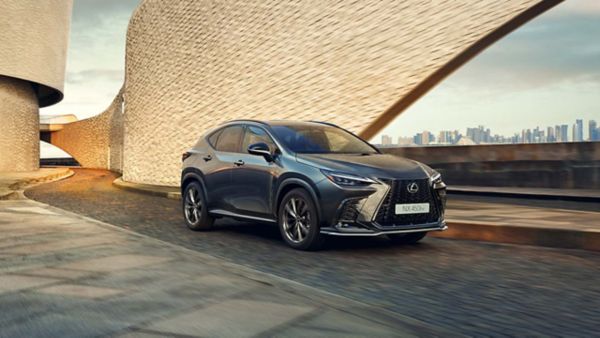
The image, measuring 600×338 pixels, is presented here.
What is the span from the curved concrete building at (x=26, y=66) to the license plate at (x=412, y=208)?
32969mm

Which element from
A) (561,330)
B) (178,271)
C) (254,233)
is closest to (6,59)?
(254,233)

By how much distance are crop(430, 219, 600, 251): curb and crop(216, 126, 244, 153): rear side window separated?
2.94m

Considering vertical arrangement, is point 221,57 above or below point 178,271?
above

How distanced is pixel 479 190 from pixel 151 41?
1353cm

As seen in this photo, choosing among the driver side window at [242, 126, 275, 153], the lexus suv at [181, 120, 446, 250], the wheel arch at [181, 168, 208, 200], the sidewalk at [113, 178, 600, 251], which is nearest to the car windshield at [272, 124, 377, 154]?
the lexus suv at [181, 120, 446, 250]

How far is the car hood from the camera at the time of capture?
25.2ft

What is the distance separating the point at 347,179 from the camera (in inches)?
300

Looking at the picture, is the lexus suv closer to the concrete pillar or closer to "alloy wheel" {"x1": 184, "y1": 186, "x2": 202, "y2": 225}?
"alloy wheel" {"x1": 184, "y1": 186, "x2": 202, "y2": 225}

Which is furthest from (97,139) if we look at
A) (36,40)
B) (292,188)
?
(292,188)

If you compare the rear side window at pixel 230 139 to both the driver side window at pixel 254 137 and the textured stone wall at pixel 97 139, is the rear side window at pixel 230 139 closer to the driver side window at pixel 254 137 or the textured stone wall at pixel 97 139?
the driver side window at pixel 254 137

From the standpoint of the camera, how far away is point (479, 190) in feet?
52.9

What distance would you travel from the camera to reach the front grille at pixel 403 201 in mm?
7578

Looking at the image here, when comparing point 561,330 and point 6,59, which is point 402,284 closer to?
point 561,330

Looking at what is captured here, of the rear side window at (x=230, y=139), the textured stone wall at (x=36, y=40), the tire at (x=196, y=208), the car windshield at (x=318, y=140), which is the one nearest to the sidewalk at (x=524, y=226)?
the car windshield at (x=318, y=140)
